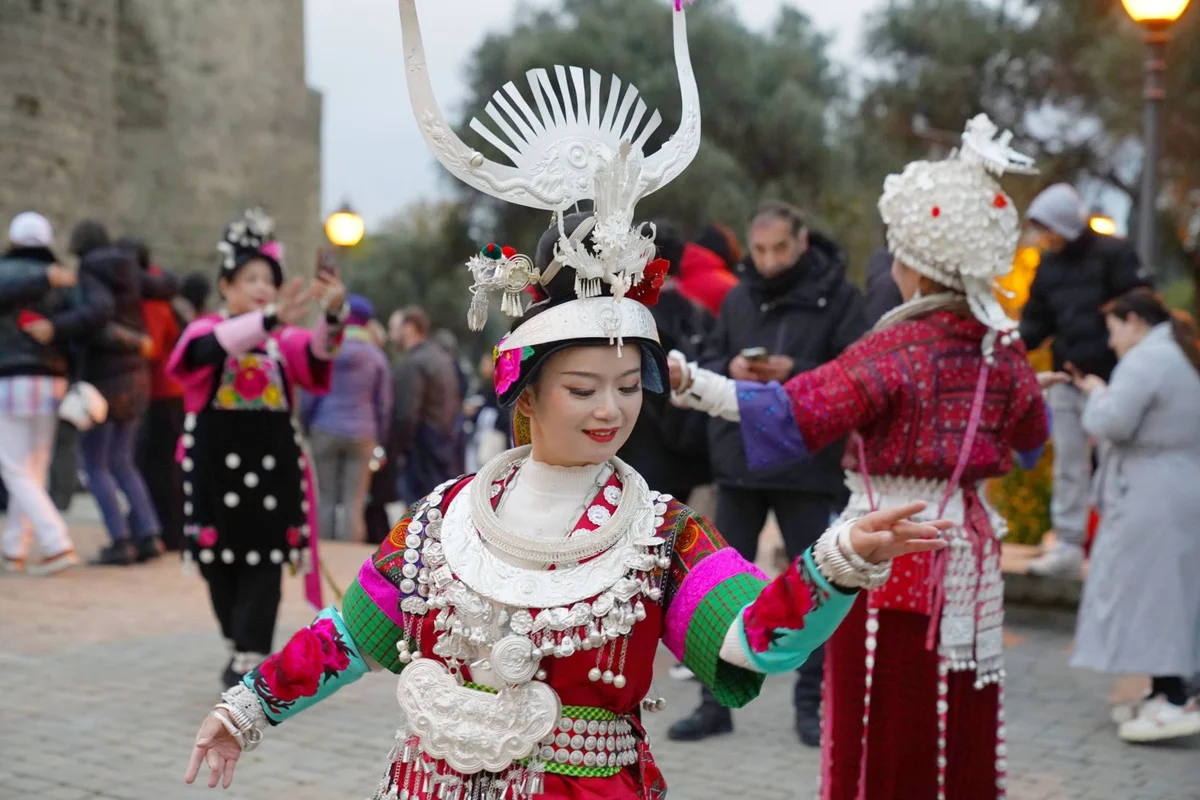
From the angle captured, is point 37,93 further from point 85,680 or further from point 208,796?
point 208,796

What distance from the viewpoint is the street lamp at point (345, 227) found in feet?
48.6

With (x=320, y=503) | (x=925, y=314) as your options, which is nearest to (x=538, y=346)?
(x=925, y=314)

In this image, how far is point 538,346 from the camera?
2.43 metres

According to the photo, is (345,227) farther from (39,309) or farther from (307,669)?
(307,669)

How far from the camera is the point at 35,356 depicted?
336 inches

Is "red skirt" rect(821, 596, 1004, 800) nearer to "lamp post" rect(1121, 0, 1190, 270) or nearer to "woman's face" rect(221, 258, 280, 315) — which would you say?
"woman's face" rect(221, 258, 280, 315)

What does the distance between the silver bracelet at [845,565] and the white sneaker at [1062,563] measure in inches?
235

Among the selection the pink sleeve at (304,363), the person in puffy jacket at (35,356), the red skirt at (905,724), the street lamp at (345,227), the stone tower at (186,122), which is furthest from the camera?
the stone tower at (186,122)

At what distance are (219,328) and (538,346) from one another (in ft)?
11.5

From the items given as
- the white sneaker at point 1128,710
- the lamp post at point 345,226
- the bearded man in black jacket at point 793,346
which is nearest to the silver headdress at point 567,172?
the bearded man in black jacket at point 793,346

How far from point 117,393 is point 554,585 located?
23.7 feet

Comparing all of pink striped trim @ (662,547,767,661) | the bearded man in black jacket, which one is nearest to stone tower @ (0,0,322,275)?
the bearded man in black jacket

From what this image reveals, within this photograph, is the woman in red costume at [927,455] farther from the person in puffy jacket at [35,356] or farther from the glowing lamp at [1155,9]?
the person in puffy jacket at [35,356]

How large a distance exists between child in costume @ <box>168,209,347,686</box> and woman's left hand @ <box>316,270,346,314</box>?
0.16 metres
